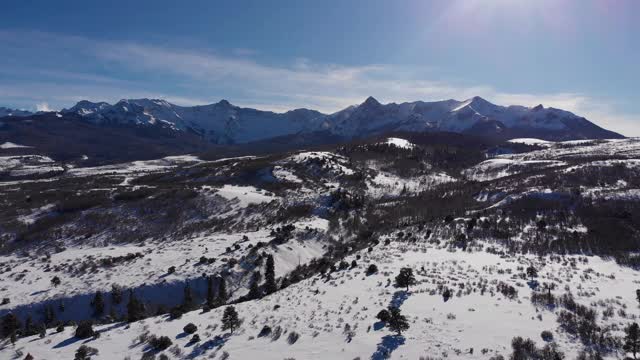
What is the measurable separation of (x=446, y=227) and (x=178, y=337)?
44556 millimetres

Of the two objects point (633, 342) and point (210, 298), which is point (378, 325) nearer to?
point (633, 342)

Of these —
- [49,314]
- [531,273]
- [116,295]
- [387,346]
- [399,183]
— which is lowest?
[49,314]

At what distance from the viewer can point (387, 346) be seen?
23156 mm

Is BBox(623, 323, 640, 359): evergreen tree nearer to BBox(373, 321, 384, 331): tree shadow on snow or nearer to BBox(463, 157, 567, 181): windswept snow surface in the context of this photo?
BBox(373, 321, 384, 331): tree shadow on snow

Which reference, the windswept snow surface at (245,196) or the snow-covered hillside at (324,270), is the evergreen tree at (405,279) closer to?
the snow-covered hillside at (324,270)

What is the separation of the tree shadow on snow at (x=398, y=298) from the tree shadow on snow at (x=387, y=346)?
5.30 m

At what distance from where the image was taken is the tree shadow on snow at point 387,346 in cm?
2216

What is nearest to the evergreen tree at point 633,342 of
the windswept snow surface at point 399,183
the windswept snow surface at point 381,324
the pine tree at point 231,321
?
the windswept snow surface at point 381,324

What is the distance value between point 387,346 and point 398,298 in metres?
8.42

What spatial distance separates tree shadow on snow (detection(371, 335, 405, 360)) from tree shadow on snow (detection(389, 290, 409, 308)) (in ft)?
17.4

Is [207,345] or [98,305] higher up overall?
[207,345]

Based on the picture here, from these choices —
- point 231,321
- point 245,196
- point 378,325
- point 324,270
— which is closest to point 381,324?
point 378,325

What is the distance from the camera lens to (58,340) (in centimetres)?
2767

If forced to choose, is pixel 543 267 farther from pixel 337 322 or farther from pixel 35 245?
pixel 35 245
